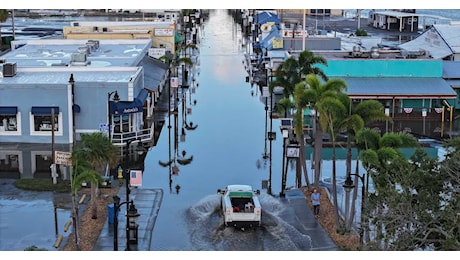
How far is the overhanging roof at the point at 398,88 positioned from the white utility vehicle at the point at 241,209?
1529cm

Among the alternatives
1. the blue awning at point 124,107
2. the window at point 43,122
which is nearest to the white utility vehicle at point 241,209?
the blue awning at point 124,107

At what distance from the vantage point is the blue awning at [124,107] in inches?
1121

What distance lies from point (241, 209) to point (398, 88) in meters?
18.0

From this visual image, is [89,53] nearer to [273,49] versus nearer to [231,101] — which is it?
[231,101]

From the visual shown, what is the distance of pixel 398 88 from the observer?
3456cm

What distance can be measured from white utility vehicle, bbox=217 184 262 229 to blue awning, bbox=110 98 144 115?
9.97 metres

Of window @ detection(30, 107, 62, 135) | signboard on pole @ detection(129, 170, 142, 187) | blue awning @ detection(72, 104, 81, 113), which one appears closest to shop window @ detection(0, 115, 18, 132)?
window @ detection(30, 107, 62, 135)

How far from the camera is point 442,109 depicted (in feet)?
112

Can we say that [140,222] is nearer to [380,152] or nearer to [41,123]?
[380,152]

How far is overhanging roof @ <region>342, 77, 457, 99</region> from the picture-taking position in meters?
33.9

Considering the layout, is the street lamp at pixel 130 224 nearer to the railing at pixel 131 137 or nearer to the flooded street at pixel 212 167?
the flooded street at pixel 212 167

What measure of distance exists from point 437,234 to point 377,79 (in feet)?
80.3

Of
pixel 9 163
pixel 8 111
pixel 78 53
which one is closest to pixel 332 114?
pixel 9 163

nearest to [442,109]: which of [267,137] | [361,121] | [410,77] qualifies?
[410,77]
